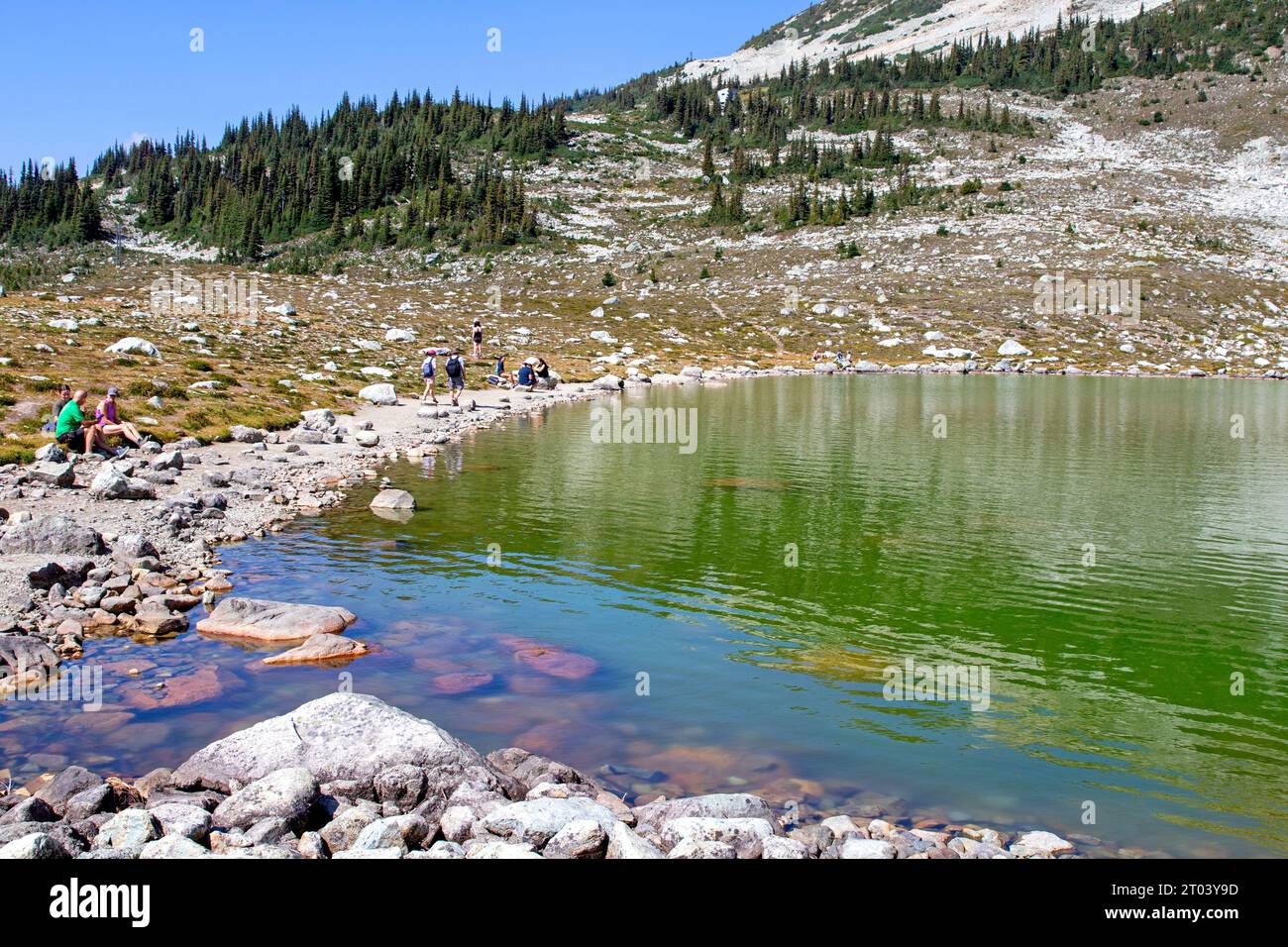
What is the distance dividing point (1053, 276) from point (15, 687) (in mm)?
103520

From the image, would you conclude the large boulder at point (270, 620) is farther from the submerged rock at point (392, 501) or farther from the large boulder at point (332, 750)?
the submerged rock at point (392, 501)

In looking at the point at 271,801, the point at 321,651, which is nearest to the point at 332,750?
the point at 271,801

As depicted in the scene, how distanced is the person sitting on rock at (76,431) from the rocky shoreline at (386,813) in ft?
60.6

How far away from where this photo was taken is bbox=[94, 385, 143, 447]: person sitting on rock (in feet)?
83.2

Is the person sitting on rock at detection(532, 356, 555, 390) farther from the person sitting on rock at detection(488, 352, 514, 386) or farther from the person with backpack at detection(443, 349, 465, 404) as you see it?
the person with backpack at detection(443, 349, 465, 404)

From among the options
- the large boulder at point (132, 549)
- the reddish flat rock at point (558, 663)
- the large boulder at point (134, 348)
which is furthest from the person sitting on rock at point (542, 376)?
the reddish flat rock at point (558, 663)

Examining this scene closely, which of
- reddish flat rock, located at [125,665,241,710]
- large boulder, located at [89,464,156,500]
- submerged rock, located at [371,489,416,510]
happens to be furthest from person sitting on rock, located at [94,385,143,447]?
reddish flat rock, located at [125,665,241,710]

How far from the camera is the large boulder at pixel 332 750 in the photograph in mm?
8727

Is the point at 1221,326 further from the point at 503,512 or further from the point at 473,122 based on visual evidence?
the point at 473,122

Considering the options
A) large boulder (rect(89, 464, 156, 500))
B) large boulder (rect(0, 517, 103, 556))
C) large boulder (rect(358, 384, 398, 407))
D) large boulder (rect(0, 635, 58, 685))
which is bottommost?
large boulder (rect(0, 635, 58, 685))

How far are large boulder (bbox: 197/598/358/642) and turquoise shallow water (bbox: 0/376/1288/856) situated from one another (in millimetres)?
460

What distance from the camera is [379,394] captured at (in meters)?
43.1
